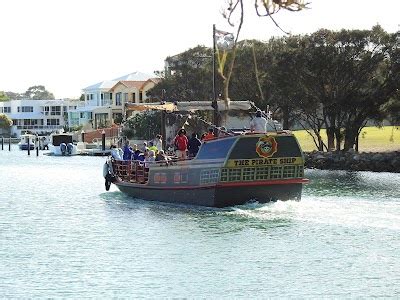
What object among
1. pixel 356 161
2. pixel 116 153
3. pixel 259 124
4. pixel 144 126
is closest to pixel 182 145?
pixel 259 124

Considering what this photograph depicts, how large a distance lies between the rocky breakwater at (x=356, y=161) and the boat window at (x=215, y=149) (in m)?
30.2

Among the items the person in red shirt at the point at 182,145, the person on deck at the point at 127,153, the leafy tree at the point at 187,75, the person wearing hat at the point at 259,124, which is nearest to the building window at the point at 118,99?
Result: the leafy tree at the point at 187,75

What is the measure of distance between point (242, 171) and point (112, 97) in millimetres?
114866

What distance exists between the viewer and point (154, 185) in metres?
40.2

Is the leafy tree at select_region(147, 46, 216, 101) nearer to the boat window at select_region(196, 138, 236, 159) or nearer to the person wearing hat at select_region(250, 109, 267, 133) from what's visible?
the boat window at select_region(196, 138, 236, 159)

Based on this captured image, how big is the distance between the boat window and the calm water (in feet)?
7.56

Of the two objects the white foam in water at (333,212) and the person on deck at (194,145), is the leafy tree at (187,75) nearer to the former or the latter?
the person on deck at (194,145)

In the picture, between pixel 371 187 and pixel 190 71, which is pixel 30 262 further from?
pixel 190 71

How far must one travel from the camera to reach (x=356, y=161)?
66812 millimetres

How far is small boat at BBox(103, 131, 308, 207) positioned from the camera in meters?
34.9

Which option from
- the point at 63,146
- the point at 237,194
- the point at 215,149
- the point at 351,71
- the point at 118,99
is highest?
the point at 118,99

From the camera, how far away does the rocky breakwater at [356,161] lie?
64.8m

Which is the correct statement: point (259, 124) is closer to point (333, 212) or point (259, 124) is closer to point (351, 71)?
point (333, 212)

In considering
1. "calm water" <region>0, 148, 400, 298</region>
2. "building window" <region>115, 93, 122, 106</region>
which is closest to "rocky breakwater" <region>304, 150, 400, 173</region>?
"calm water" <region>0, 148, 400, 298</region>
